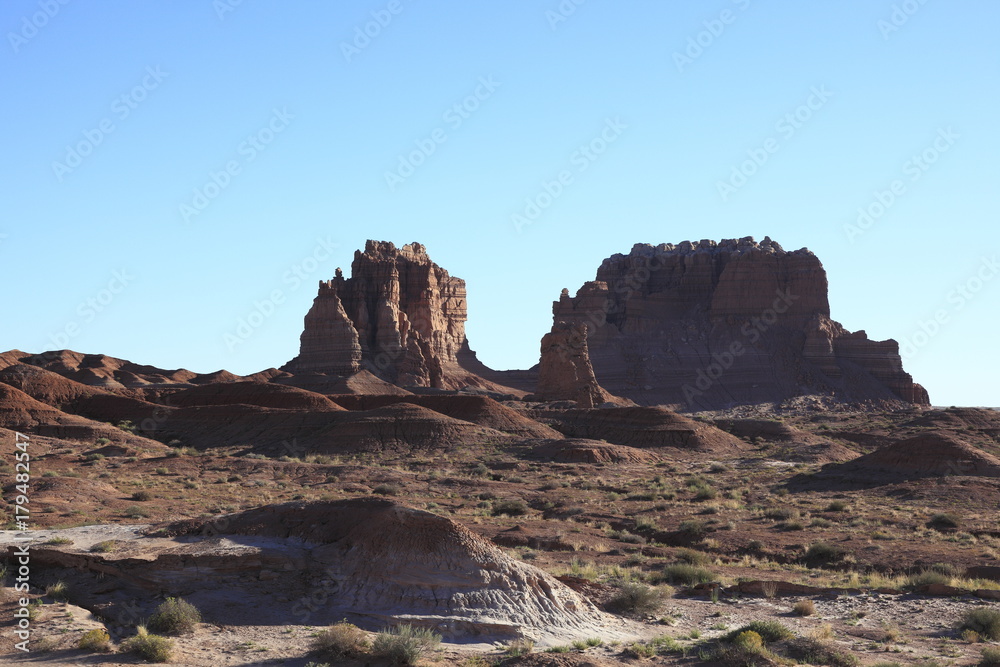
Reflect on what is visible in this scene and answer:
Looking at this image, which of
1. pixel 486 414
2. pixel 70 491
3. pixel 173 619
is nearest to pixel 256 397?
pixel 486 414

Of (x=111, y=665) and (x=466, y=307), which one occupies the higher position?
(x=466, y=307)

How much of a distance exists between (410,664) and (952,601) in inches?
478

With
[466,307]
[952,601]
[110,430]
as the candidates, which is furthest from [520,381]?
[952,601]

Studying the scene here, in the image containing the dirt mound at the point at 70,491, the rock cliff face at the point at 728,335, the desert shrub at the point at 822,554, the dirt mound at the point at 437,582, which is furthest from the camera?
the rock cliff face at the point at 728,335

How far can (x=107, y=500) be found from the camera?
3231 cm

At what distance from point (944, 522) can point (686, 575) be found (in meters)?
15.9

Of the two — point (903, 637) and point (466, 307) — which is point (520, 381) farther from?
point (903, 637)

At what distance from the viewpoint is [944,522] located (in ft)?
116

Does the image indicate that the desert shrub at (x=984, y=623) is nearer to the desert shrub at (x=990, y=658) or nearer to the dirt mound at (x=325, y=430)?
the desert shrub at (x=990, y=658)

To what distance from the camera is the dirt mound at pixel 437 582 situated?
17.8 metres

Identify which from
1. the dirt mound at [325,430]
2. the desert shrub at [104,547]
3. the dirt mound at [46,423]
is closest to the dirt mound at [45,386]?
the dirt mound at [325,430]

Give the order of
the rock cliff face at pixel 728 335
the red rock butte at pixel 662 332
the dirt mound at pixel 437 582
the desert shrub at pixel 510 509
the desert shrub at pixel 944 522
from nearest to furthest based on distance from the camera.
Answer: the dirt mound at pixel 437 582 < the desert shrub at pixel 944 522 < the desert shrub at pixel 510 509 < the red rock butte at pixel 662 332 < the rock cliff face at pixel 728 335

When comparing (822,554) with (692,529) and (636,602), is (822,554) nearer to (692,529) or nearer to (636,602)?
(692,529)

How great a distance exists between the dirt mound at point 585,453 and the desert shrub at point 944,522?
2466cm
